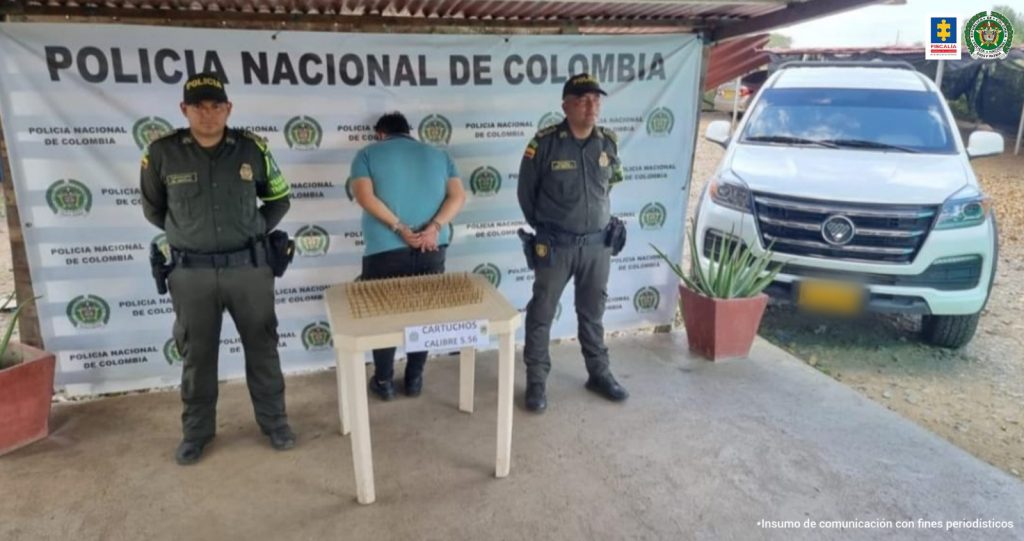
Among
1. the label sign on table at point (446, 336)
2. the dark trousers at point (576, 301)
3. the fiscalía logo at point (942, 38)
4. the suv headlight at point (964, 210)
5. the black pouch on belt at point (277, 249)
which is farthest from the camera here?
the fiscalía logo at point (942, 38)

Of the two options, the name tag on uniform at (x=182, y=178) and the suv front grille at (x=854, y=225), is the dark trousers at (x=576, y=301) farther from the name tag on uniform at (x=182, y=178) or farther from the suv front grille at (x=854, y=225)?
the name tag on uniform at (x=182, y=178)

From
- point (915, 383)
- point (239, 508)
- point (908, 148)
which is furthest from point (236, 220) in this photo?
point (908, 148)

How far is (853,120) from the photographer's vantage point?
486 cm

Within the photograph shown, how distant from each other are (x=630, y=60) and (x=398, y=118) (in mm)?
1640

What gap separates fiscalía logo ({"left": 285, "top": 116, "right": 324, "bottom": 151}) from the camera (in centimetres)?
340

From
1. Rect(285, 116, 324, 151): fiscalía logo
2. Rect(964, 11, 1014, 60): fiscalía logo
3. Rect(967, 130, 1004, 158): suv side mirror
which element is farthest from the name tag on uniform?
Rect(964, 11, 1014, 60): fiscalía logo

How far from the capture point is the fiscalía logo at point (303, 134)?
134 inches

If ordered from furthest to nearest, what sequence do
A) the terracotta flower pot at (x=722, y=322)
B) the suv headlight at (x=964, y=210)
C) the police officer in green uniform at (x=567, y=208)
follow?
the suv headlight at (x=964, y=210)
the terracotta flower pot at (x=722, y=322)
the police officer in green uniform at (x=567, y=208)

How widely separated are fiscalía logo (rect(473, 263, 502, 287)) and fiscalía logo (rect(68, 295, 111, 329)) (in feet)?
6.79

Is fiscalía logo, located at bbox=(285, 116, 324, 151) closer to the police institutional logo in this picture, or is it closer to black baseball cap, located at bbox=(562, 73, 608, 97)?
the police institutional logo

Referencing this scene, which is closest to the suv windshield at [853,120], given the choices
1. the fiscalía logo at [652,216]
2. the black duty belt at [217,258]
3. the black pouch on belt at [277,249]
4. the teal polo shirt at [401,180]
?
the fiscalía logo at [652,216]

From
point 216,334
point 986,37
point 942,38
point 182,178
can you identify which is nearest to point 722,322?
point 216,334

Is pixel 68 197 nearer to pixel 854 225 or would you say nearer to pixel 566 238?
pixel 566 238

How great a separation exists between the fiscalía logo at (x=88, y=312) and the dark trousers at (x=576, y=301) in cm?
229
